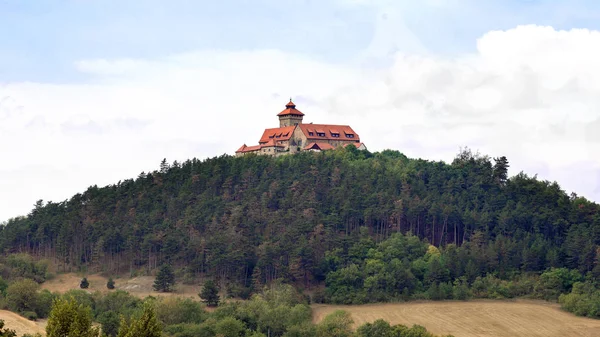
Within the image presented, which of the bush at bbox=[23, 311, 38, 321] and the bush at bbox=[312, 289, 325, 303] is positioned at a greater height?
the bush at bbox=[312, 289, 325, 303]

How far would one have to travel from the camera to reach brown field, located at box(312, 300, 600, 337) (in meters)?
115

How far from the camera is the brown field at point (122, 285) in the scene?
139625mm

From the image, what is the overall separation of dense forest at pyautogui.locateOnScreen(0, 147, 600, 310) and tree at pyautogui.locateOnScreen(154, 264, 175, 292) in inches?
167

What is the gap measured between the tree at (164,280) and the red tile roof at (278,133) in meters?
53.1

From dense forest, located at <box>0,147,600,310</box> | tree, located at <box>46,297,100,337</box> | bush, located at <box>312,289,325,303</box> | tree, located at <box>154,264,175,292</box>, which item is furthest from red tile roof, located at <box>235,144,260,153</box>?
tree, located at <box>46,297,100,337</box>

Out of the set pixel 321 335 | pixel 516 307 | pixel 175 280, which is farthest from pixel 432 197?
pixel 321 335

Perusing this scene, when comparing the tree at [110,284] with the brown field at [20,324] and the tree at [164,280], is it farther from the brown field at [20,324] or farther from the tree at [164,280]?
the brown field at [20,324]

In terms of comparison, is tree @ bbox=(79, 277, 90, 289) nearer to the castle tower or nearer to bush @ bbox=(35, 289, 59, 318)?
bush @ bbox=(35, 289, 59, 318)

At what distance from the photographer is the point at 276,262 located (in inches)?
5595

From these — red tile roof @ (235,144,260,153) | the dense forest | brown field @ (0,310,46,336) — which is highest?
red tile roof @ (235,144,260,153)

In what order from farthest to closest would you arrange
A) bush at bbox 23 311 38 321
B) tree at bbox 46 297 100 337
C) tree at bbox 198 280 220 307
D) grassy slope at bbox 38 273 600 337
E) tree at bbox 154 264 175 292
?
tree at bbox 154 264 175 292 → tree at bbox 198 280 220 307 → grassy slope at bbox 38 273 600 337 → bush at bbox 23 311 38 321 → tree at bbox 46 297 100 337

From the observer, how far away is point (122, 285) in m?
147

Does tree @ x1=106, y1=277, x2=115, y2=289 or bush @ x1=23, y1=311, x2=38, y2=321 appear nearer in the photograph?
bush @ x1=23, y1=311, x2=38, y2=321

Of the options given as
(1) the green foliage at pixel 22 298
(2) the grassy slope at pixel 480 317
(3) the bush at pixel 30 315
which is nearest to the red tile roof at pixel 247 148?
(2) the grassy slope at pixel 480 317
